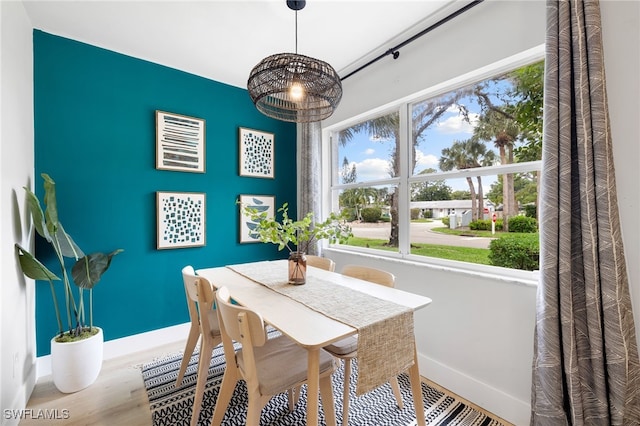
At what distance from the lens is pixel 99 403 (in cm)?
173

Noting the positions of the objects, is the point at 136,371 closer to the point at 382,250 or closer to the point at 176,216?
the point at 176,216

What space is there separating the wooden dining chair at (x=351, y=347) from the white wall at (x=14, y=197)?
1.69 metres

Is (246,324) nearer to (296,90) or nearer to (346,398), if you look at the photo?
(346,398)

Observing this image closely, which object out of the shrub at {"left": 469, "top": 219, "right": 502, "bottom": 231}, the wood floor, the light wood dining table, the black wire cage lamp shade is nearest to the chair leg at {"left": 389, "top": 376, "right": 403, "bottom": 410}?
the light wood dining table

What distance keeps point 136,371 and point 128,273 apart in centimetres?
79

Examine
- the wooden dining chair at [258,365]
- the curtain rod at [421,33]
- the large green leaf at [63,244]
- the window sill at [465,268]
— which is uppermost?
the curtain rod at [421,33]

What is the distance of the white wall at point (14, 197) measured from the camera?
57.4 inches

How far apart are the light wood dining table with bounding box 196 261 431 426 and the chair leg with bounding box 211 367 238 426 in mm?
325

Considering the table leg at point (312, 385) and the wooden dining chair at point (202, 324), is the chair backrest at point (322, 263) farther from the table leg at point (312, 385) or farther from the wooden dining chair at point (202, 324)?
the table leg at point (312, 385)

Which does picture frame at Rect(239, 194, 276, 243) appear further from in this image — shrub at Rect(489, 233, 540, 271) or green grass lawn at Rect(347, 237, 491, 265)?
shrub at Rect(489, 233, 540, 271)

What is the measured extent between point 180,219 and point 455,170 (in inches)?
94.8

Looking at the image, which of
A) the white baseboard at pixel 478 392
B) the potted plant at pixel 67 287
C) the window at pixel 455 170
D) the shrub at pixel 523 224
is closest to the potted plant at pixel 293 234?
the window at pixel 455 170

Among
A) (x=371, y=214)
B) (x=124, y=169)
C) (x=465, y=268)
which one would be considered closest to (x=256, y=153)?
(x=124, y=169)

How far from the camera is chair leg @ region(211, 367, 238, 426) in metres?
1.29
